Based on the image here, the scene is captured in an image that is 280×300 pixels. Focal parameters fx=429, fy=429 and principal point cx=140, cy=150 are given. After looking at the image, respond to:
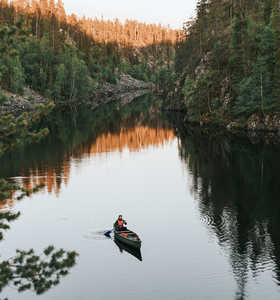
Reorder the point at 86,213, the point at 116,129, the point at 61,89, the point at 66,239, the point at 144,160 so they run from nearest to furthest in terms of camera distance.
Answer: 1. the point at 66,239
2. the point at 86,213
3. the point at 144,160
4. the point at 116,129
5. the point at 61,89

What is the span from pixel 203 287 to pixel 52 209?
75.0 feet

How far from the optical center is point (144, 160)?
77062mm

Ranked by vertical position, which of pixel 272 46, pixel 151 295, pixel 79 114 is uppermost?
pixel 272 46

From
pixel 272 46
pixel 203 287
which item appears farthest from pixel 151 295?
pixel 272 46

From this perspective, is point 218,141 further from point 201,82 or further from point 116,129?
point 116,129

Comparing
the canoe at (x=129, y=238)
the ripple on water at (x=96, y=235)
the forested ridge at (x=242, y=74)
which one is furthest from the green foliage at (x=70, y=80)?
the canoe at (x=129, y=238)

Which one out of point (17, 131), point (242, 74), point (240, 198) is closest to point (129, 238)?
point (240, 198)

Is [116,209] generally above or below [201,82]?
below

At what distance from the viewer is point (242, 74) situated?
327 feet

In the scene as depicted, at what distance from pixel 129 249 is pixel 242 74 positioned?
72402mm

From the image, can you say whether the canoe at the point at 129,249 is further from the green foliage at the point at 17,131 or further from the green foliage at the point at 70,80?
the green foliage at the point at 70,80

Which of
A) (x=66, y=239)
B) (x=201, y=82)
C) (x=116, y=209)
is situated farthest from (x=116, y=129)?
(x=66, y=239)

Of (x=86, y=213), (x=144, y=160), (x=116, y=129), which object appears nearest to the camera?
(x=86, y=213)

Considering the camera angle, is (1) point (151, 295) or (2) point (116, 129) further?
(2) point (116, 129)
